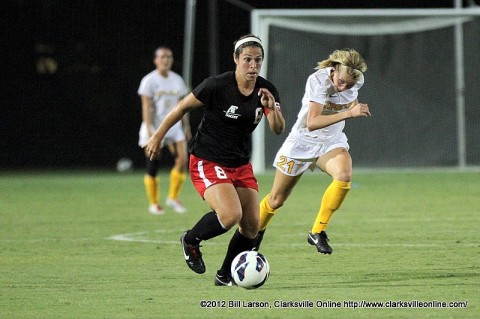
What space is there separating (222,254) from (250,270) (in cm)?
252

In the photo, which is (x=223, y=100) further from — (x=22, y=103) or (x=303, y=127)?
(x=22, y=103)

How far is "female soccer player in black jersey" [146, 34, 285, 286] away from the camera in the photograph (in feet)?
25.3

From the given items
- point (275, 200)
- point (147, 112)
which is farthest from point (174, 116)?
point (147, 112)

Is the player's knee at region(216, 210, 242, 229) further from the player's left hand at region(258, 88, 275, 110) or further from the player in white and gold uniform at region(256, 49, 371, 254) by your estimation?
the player in white and gold uniform at region(256, 49, 371, 254)

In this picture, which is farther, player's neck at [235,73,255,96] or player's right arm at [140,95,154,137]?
player's right arm at [140,95,154,137]

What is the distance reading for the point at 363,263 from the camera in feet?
29.8

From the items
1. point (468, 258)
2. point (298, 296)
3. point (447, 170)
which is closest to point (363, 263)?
point (468, 258)

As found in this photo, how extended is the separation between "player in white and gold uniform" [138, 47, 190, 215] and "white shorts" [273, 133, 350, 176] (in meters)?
4.71

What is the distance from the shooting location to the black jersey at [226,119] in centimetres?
779

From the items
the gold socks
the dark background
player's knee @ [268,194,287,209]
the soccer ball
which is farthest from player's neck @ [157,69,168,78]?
the dark background

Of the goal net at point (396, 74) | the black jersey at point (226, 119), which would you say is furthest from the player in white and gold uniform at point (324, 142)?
the goal net at point (396, 74)

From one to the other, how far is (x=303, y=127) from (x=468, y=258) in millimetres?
1767

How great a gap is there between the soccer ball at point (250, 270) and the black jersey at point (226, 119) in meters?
0.74

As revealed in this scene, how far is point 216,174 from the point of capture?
7.85 m
